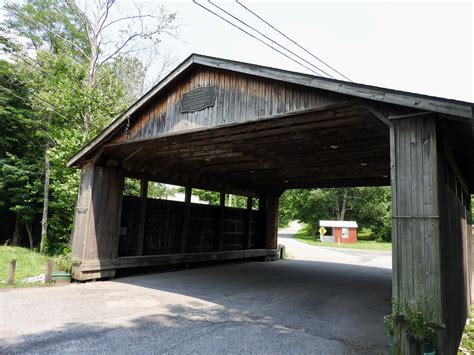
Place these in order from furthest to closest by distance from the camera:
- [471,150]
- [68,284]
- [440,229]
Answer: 1. [68,284]
2. [471,150]
3. [440,229]

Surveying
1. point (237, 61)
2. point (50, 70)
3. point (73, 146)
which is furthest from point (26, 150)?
point (237, 61)

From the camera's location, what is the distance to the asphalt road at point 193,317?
14.7ft

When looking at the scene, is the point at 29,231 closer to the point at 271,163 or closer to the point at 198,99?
the point at 271,163

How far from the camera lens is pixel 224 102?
6.75 meters

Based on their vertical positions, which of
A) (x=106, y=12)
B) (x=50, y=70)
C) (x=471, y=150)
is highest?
(x=106, y=12)

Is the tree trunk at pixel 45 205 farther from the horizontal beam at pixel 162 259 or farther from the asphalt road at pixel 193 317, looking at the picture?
the asphalt road at pixel 193 317

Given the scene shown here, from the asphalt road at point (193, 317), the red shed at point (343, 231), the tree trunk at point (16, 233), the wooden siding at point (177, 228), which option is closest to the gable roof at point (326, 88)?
the wooden siding at point (177, 228)

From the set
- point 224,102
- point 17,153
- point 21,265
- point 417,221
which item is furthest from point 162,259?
point 17,153

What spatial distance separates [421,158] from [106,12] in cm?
1500

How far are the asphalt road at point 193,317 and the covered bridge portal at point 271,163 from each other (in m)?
1.37

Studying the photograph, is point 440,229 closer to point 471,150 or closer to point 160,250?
point 471,150

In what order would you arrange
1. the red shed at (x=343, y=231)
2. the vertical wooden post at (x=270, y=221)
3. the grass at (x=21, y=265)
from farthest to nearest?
the red shed at (x=343, y=231) < the vertical wooden post at (x=270, y=221) < the grass at (x=21, y=265)

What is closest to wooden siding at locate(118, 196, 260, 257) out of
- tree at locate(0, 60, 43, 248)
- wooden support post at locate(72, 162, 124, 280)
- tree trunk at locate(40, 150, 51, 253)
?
wooden support post at locate(72, 162, 124, 280)

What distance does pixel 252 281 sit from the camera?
32.5ft
